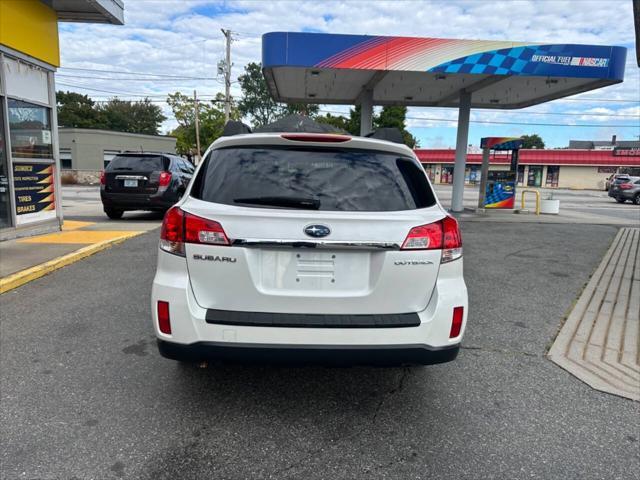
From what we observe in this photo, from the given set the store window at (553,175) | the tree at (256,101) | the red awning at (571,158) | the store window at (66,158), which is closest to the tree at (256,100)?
the tree at (256,101)

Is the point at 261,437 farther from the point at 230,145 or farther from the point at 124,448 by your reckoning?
the point at 230,145

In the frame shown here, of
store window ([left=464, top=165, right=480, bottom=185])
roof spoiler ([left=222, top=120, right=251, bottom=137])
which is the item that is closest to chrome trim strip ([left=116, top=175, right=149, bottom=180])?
roof spoiler ([left=222, top=120, right=251, bottom=137])

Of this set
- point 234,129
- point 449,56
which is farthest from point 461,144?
point 234,129

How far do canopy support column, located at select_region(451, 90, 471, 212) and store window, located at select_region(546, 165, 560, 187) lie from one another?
4690cm

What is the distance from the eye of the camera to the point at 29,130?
8.73m

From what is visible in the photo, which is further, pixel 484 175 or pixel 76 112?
pixel 76 112

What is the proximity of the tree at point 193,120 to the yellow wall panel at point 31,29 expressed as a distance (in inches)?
1600

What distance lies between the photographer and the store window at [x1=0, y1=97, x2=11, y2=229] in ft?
26.1

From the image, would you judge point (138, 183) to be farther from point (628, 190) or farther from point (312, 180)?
point (628, 190)

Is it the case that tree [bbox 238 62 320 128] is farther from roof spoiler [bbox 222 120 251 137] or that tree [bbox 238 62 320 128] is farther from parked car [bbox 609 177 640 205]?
roof spoiler [bbox 222 120 251 137]

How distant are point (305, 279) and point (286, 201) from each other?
0.47 metres

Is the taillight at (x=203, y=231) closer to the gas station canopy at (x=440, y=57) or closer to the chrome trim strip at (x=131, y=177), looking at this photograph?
the chrome trim strip at (x=131, y=177)

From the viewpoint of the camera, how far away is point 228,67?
37.6 metres

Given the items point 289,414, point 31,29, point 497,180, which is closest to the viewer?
point 289,414
